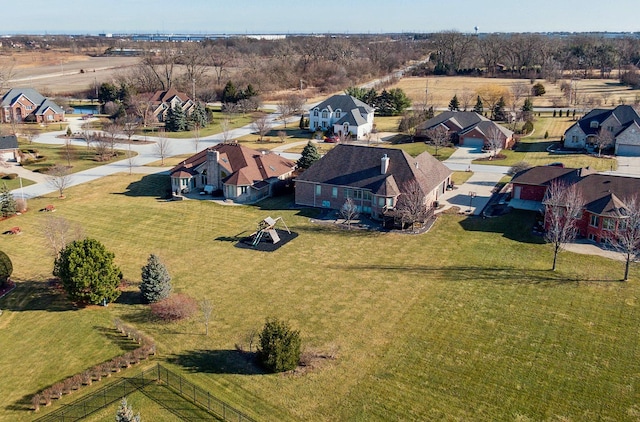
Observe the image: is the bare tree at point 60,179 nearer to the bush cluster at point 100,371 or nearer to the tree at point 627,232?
the bush cluster at point 100,371

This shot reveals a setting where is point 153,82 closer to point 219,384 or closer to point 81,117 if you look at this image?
point 81,117

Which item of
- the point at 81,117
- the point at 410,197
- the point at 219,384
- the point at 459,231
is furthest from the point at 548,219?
the point at 81,117

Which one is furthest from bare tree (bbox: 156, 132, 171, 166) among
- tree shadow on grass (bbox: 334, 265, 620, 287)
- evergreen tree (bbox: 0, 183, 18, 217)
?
tree shadow on grass (bbox: 334, 265, 620, 287)

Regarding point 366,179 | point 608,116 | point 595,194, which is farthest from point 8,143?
point 608,116

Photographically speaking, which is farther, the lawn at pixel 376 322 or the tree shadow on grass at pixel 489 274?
the tree shadow on grass at pixel 489 274

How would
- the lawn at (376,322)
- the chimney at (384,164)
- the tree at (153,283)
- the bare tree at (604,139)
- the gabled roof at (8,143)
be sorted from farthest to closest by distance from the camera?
the gabled roof at (8,143) < the bare tree at (604,139) < the chimney at (384,164) < the tree at (153,283) < the lawn at (376,322)

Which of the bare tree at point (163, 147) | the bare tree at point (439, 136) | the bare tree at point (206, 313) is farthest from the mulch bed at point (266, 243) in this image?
the bare tree at point (439, 136)

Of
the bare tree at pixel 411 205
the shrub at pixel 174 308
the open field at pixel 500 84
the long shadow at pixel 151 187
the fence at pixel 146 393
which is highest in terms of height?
the open field at pixel 500 84

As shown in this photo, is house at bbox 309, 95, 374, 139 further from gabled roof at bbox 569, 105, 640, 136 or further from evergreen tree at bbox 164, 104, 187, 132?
gabled roof at bbox 569, 105, 640, 136
